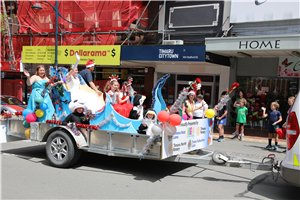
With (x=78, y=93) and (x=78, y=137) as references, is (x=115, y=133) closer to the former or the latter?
(x=78, y=137)

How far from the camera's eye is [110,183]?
531 cm

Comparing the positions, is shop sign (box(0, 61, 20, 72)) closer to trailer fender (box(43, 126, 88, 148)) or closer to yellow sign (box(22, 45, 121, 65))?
yellow sign (box(22, 45, 121, 65))

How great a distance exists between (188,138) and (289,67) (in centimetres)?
992

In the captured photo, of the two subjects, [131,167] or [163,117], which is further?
[131,167]

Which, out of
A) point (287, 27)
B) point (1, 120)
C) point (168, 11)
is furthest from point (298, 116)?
point (168, 11)

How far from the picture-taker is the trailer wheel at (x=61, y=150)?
5.97m

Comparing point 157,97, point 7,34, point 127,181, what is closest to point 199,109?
point 157,97

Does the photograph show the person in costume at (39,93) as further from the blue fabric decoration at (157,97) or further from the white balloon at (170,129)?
the white balloon at (170,129)

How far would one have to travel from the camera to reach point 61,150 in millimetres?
6105

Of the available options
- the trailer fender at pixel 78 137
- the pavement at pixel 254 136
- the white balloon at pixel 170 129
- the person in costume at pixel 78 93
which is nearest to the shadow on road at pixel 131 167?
the trailer fender at pixel 78 137

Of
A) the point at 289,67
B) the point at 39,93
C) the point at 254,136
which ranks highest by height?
the point at 289,67

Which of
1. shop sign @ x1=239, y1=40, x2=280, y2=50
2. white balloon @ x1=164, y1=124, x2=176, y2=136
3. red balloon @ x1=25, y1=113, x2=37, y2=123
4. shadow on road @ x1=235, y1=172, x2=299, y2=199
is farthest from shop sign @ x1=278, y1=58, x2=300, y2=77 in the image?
red balloon @ x1=25, y1=113, x2=37, y2=123

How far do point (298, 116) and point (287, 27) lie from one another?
32.6ft

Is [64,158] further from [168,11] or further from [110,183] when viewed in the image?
[168,11]
